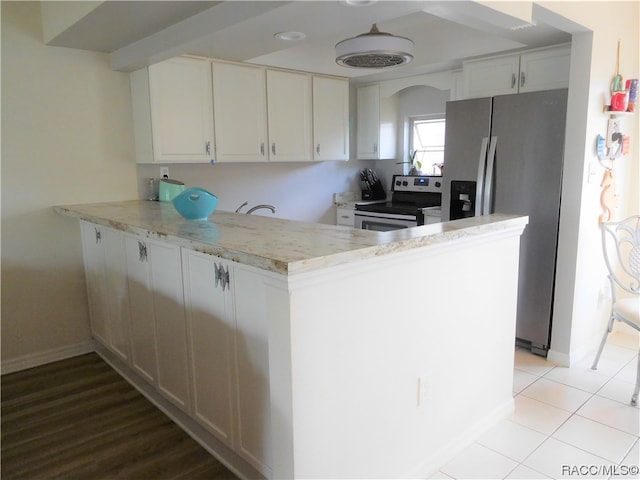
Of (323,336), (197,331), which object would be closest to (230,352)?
(197,331)

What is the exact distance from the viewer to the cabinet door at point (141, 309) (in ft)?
7.55

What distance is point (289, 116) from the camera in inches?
148

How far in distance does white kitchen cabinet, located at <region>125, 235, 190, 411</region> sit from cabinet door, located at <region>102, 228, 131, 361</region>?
94 millimetres

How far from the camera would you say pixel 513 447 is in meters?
2.10

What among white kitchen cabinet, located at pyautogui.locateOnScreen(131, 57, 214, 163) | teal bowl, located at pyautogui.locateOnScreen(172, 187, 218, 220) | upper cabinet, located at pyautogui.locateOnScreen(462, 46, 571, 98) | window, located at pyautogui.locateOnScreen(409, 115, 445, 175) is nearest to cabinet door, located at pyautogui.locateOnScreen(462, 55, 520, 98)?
upper cabinet, located at pyautogui.locateOnScreen(462, 46, 571, 98)

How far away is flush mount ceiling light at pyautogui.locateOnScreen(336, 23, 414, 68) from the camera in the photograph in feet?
7.62

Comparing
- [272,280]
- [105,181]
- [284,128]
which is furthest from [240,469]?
[284,128]

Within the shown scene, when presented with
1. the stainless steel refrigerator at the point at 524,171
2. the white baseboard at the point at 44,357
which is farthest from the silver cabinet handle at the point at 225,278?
the stainless steel refrigerator at the point at 524,171

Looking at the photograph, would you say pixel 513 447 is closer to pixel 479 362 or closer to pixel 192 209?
pixel 479 362

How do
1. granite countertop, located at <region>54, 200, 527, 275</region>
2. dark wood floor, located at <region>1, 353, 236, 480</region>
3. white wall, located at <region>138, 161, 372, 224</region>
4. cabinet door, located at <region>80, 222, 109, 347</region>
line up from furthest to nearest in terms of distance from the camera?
white wall, located at <region>138, 161, 372, 224</region> < cabinet door, located at <region>80, 222, 109, 347</region> < dark wood floor, located at <region>1, 353, 236, 480</region> < granite countertop, located at <region>54, 200, 527, 275</region>

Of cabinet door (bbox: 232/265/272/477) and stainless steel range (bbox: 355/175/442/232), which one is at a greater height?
stainless steel range (bbox: 355/175/442/232)

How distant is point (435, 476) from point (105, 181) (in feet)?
8.78

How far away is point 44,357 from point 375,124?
3382 millimetres

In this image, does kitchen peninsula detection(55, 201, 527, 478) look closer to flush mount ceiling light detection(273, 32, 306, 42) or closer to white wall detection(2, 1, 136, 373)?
white wall detection(2, 1, 136, 373)
